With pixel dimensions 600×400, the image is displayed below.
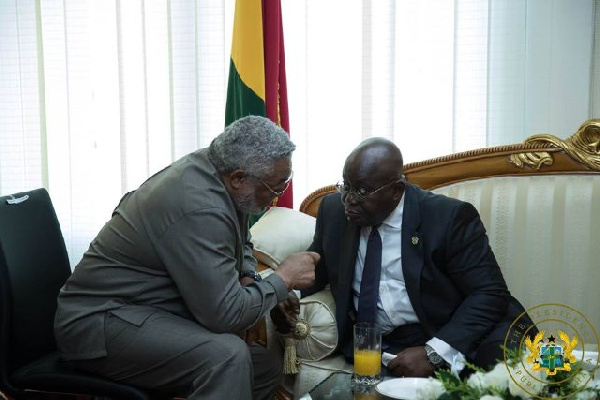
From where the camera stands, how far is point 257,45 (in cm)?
311

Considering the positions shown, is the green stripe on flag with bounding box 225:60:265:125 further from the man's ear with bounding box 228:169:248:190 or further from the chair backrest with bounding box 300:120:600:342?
the man's ear with bounding box 228:169:248:190

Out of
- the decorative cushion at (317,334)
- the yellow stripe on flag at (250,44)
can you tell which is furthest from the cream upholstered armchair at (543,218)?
the yellow stripe on flag at (250,44)

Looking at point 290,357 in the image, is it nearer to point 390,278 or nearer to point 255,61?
point 390,278

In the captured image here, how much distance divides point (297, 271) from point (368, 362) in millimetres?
390

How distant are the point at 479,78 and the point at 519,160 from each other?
60 cm

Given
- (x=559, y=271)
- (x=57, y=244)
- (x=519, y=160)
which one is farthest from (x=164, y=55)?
(x=559, y=271)

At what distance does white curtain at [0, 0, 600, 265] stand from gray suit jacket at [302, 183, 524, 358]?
87 centimetres

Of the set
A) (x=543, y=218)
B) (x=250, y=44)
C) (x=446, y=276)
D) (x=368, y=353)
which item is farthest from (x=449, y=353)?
(x=250, y=44)

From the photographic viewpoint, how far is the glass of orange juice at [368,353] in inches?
76.1

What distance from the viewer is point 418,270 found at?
92.9 inches

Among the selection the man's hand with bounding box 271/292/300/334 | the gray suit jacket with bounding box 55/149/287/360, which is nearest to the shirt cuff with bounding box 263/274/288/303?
the gray suit jacket with bounding box 55/149/287/360

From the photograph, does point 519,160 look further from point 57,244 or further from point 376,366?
point 57,244

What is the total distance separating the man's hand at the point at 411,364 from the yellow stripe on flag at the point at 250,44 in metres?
1.37

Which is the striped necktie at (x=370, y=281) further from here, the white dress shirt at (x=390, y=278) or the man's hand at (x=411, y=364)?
the man's hand at (x=411, y=364)
